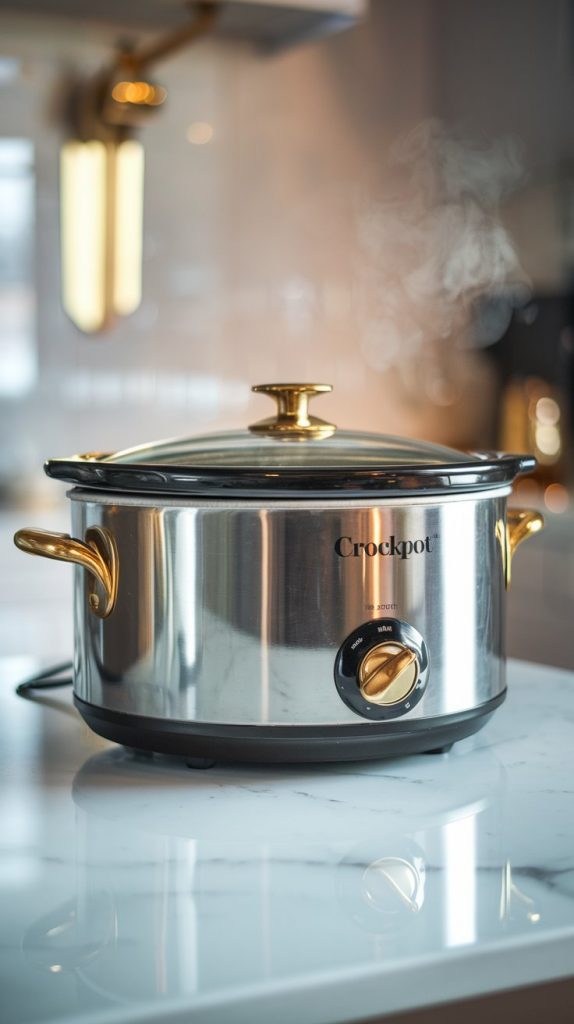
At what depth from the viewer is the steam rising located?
10.1 ft

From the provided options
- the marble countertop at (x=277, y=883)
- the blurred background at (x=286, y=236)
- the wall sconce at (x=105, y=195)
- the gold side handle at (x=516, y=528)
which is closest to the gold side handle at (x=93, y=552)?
the marble countertop at (x=277, y=883)

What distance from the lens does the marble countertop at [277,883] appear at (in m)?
0.49

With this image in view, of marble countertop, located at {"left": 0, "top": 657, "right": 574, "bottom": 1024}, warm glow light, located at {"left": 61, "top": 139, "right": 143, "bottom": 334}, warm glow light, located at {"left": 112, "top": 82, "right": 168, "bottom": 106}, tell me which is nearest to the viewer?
marble countertop, located at {"left": 0, "top": 657, "right": 574, "bottom": 1024}

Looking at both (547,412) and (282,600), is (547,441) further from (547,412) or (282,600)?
(282,600)

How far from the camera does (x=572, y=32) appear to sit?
10.2ft

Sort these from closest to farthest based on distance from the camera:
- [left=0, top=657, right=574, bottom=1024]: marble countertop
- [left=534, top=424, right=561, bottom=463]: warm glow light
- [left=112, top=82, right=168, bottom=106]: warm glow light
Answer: [left=0, top=657, right=574, bottom=1024]: marble countertop
[left=112, top=82, right=168, bottom=106]: warm glow light
[left=534, top=424, right=561, bottom=463]: warm glow light

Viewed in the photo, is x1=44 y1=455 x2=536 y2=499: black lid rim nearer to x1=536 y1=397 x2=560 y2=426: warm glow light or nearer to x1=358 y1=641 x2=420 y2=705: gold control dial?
x1=358 y1=641 x2=420 y2=705: gold control dial

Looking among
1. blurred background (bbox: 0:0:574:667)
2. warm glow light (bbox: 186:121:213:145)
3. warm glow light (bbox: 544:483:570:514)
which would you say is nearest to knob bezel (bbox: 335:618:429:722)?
blurred background (bbox: 0:0:574:667)

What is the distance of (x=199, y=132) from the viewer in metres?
2.82

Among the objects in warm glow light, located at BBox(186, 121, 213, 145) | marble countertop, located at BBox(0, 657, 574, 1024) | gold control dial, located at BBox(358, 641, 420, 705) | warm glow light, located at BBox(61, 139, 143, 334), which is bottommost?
marble countertop, located at BBox(0, 657, 574, 1024)

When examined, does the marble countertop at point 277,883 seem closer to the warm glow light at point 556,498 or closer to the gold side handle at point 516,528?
the gold side handle at point 516,528

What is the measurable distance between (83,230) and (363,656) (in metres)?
2.15

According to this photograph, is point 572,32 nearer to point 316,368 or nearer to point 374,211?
point 374,211

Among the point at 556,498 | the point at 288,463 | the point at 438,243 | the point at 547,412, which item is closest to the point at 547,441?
the point at 547,412
